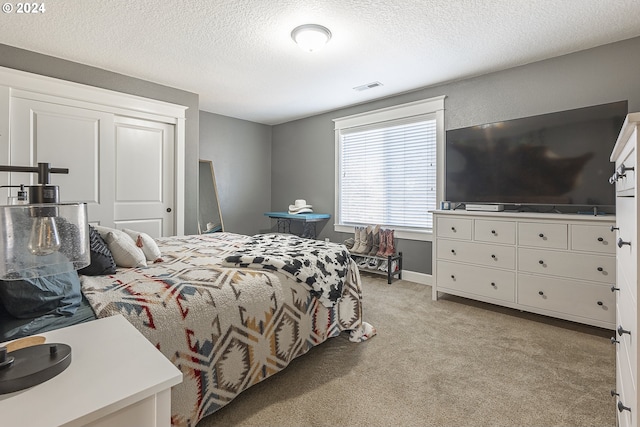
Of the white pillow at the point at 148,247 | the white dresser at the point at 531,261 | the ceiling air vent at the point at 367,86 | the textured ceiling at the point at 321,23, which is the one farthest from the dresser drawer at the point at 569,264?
the white pillow at the point at 148,247

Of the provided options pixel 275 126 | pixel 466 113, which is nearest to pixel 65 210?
pixel 466 113

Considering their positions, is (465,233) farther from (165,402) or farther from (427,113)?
(165,402)

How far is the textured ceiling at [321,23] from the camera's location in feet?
7.46

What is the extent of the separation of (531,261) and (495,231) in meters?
0.38

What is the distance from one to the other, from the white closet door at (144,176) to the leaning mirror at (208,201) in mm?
948

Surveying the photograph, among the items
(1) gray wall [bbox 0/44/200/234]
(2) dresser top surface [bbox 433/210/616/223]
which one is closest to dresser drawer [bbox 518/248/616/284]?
(2) dresser top surface [bbox 433/210/616/223]

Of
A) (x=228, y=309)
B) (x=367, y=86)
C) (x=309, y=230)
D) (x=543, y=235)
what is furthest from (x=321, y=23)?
(x=309, y=230)

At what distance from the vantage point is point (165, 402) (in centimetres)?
64

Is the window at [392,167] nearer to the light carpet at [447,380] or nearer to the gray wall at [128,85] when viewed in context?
the light carpet at [447,380]

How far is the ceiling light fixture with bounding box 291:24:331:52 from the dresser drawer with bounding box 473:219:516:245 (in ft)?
7.05

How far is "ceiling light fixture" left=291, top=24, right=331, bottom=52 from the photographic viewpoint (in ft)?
8.16

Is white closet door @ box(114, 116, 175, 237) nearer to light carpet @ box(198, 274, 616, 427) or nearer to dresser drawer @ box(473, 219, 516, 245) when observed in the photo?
light carpet @ box(198, 274, 616, 427)

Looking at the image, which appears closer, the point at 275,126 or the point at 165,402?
the point at 165,402

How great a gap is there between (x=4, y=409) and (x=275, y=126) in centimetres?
567
